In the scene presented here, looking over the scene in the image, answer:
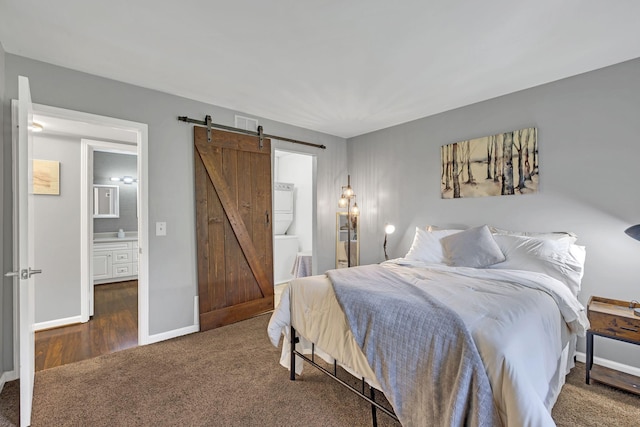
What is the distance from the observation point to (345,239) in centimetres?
475

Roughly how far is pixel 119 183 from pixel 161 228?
4.05 metres

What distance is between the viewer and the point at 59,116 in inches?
97.0

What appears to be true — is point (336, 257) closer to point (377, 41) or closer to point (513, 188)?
point (513, 188)

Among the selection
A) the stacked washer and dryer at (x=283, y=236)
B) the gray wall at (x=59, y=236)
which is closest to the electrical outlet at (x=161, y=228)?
the gray wall at (x=59, y=236)

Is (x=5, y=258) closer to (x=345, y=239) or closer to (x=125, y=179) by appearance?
(x=345, y=239)

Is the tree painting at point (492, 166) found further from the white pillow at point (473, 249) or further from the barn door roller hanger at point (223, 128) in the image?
the barn door roller hanger at point (223, 128)

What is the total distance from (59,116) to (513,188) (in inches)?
167

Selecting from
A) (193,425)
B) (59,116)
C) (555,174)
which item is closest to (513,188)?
(555,174)

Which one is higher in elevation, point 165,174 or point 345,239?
point 165,174

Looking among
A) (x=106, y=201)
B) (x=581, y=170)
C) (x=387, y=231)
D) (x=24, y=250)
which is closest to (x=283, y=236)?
(x=387, y=231)

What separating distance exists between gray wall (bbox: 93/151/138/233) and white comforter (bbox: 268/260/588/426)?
5.43 m

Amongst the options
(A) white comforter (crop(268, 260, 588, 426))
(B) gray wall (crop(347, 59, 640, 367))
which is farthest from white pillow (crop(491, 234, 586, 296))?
(B) gray wall (crop(347, 59, 640, 367))

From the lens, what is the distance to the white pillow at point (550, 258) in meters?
2.30

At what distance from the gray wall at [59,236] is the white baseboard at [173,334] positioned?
1444mm
